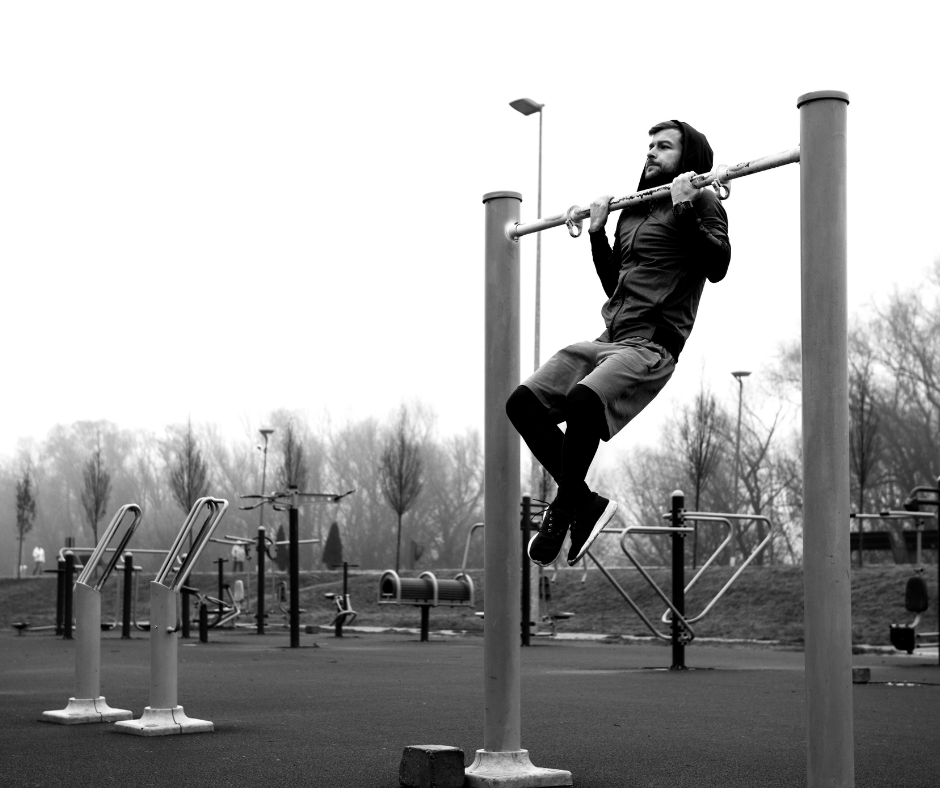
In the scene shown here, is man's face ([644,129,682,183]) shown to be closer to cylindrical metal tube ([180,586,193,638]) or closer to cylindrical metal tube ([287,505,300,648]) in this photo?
cylindrical metal tube ([287,505,300,648])

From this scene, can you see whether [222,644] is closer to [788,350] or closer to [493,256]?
[493,256]

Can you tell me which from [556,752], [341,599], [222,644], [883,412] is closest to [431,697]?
[556,752]

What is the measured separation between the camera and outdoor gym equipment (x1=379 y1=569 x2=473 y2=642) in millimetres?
17969

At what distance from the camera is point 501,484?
4637 millimetres

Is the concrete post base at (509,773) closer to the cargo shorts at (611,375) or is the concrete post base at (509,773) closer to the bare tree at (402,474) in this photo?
the cargo shorts at (611,375)

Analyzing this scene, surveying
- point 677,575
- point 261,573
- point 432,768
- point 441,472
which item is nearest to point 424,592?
point 261,573

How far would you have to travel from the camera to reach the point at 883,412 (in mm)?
34438

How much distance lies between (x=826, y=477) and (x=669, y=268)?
126 centimetres

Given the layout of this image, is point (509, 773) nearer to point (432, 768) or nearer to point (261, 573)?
point (432, 768)

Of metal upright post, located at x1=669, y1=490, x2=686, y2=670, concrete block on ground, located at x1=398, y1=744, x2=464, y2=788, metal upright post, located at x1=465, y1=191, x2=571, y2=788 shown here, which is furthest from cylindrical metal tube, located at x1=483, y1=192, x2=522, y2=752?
metal upright post, located at x1=669, y1=490, x2=686, y2=670

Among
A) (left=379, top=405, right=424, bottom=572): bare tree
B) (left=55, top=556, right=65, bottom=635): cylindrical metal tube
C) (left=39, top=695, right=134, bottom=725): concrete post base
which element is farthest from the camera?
(left=379, top=405, right=424, bottom=572): bare tree

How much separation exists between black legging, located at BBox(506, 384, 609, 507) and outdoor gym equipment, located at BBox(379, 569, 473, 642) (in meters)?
13.9

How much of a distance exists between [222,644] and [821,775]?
14.0 meters

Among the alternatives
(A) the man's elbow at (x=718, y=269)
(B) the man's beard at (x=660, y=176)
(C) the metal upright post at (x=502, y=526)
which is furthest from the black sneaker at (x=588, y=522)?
(B) the man's beard at (x=660, y=176)
